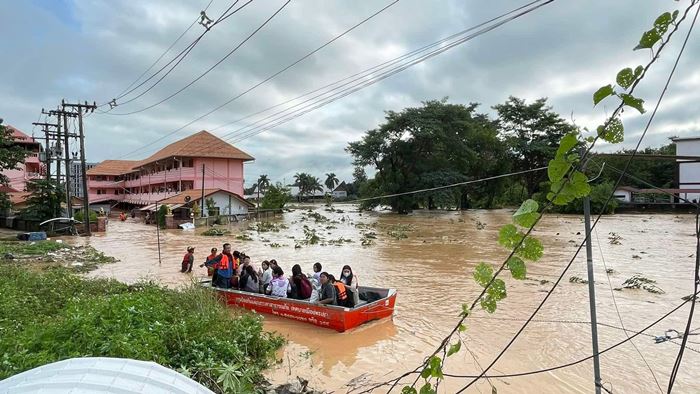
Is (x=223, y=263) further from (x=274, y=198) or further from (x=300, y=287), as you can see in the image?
(x=274, y=198)

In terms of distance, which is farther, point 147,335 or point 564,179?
point 147,335

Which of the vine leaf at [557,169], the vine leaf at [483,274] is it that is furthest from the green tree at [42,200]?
the vine leaf at [557,169]

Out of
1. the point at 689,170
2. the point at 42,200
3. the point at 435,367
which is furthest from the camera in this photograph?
the point at 689,170

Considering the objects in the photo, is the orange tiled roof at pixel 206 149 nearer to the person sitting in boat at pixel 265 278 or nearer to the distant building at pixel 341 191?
the person sitting in boat at pixel 265 278

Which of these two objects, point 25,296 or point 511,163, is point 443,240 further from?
point 511,163

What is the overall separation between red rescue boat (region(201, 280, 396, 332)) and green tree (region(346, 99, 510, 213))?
38138 mm

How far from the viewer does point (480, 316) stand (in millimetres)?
10961

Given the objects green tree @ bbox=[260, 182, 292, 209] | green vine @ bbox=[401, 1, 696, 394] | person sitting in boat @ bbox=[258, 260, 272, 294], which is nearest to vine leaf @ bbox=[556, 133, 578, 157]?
green vine @ bbox=[401, 1, 696, 394]

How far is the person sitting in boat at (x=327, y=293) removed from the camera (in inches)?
386

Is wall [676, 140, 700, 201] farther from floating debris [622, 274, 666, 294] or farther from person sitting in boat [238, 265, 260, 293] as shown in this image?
person sitting in boat [238, 265, 260, 293]

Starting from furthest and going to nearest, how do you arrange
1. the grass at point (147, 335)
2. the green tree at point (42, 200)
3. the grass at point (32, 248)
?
the green tree at point (42, 200)
the grass at point (32, 248)
the grass at point (147, 335)

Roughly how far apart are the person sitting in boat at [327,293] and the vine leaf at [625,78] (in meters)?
8.51

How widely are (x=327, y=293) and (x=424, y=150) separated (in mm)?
42944

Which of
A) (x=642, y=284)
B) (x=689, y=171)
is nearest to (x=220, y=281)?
(x=642, y=284)
